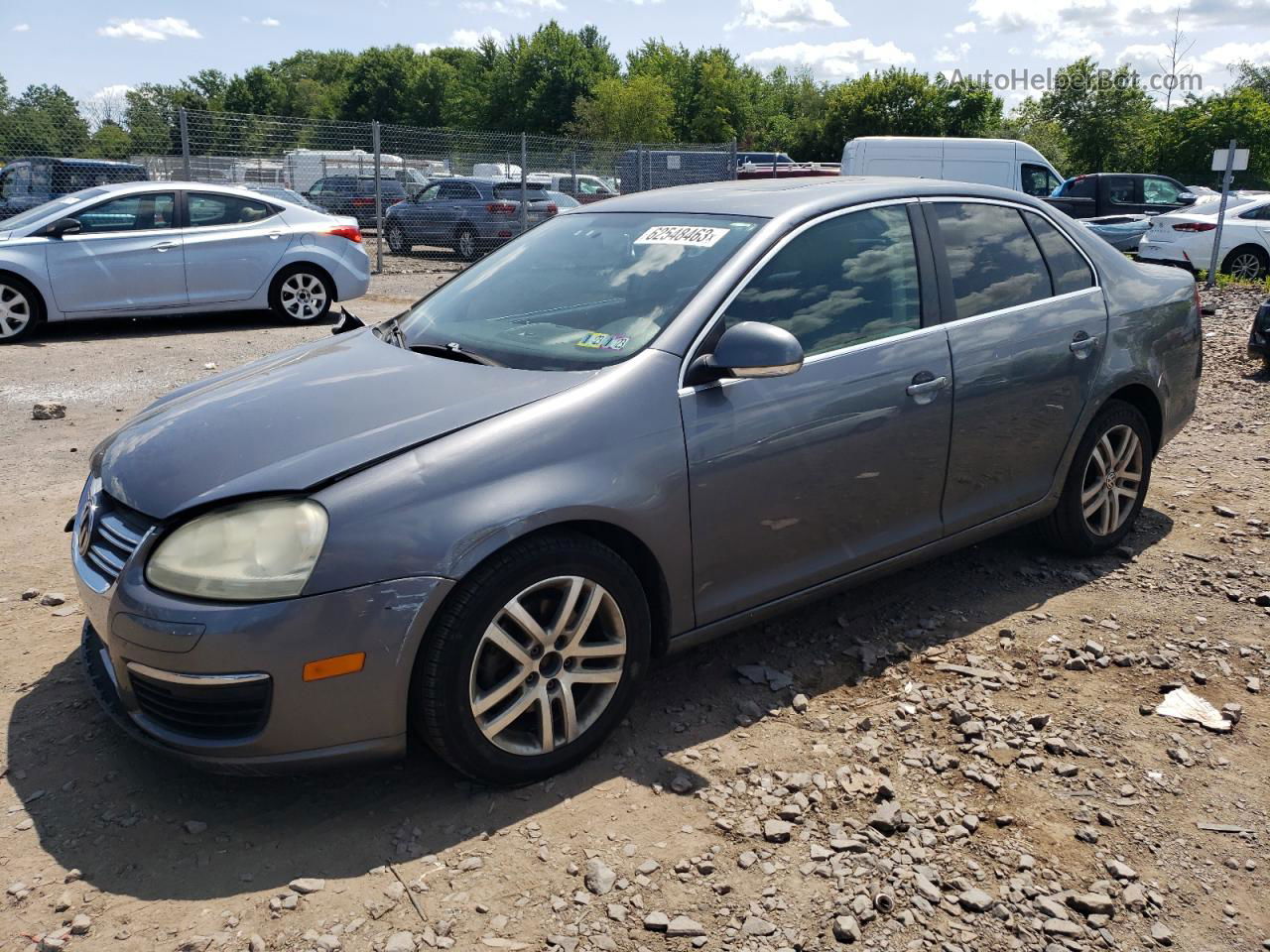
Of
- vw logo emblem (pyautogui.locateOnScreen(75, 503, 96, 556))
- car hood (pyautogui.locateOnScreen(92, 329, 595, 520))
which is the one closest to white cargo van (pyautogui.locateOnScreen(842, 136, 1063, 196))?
car hood (pyautogui.locateOnScreen(92, 329, 595, 520))

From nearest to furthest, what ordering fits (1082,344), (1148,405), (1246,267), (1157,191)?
(1082,344), (1148,405), (1246,267), (1157,191)

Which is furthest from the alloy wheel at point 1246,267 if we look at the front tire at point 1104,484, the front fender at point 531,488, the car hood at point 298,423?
the car hood at point 298,423

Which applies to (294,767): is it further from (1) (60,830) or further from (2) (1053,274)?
(2) (1053,274)

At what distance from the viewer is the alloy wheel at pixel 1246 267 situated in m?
15.9

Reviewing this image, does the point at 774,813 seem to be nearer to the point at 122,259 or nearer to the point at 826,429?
the point at 826,429

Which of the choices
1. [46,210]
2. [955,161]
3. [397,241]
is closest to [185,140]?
[397,241]

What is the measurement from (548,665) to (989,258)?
246cm

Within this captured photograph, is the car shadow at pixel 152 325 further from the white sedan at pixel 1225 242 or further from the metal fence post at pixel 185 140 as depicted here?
the white sedan at pixel 1225 242

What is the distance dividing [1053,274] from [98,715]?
3912mm

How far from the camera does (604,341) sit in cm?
343

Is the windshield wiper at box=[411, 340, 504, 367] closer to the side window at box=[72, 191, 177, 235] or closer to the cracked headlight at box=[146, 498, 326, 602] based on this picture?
the cracked headlight at box=[146, 498, 326, 602]

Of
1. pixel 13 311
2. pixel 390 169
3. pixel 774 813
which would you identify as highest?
pixel 390 169

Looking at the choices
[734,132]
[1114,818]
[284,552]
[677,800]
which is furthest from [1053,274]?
[734,132]

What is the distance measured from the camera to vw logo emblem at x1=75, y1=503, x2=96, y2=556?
3176 millimetres
